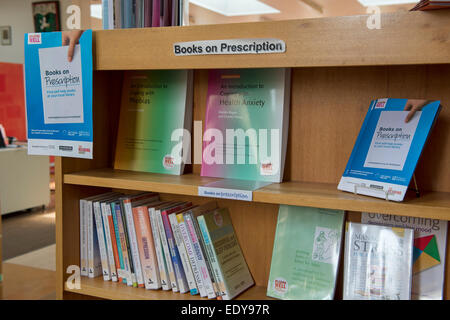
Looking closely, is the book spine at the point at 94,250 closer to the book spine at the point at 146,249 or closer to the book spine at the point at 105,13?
the book spine at the point at 146,249

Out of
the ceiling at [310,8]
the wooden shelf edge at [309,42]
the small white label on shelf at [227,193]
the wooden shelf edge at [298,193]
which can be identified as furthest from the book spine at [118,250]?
the ceiling at [310,8]

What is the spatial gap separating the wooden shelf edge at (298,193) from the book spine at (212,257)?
111mm

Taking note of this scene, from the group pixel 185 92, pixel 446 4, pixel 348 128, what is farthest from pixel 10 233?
pixel 446 4

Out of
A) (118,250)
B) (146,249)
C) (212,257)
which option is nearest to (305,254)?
(212,257)

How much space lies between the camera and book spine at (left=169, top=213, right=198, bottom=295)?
1.35 metres

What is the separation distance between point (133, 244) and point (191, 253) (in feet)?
0.70

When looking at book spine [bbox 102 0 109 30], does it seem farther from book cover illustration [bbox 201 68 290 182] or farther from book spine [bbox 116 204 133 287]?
book spine [bbox 116 204 133 287]

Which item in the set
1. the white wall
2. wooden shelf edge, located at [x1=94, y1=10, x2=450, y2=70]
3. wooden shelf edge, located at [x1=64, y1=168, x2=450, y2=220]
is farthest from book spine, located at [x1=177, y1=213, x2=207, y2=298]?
the white wall

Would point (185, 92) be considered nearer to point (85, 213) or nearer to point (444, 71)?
point (85, 213)

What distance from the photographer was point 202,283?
1.34 m

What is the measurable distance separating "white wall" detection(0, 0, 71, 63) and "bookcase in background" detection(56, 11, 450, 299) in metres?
5.79

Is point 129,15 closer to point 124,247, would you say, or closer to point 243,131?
point 243,131

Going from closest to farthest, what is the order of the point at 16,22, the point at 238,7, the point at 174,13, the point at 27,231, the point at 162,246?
1. the point at 174,13
2. the point at 162,246
3. the point at 27,231
4. the point at 16,22
5. the point at 238,7

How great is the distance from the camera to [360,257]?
123 cm
